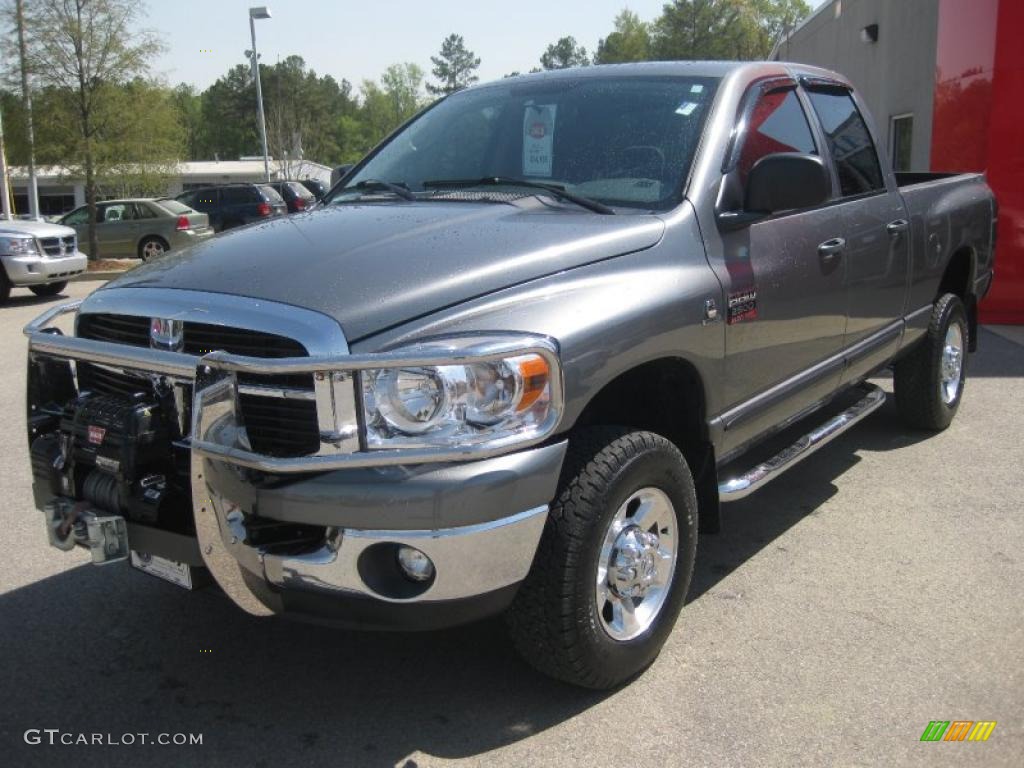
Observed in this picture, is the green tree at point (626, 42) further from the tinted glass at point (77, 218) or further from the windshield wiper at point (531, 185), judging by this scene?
the windshield wiper at point (531, 185)

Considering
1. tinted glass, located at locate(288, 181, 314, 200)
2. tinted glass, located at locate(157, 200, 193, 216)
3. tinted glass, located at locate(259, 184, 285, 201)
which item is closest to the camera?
tinted glass, located at locate(288, 181, 314, 200)

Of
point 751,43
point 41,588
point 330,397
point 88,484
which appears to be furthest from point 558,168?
point 751,43

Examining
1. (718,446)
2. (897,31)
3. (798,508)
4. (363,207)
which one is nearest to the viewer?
(718,446)

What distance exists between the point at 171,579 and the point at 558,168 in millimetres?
2003

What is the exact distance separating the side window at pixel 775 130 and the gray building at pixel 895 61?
26.9 ft

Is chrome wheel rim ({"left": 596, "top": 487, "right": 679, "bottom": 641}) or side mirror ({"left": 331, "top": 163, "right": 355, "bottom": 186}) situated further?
side mirror ({"left": 331, "top": 163, "right": 355, "bottom": 186})

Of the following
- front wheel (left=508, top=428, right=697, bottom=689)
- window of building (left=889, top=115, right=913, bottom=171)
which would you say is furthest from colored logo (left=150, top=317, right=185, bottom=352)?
window of building (left=889, top=115, right=913, bottom=171)

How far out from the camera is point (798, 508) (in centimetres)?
477

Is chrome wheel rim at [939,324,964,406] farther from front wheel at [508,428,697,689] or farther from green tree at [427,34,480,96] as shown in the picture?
green tree at [427,34,480,96]

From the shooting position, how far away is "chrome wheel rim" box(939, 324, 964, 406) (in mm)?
5887

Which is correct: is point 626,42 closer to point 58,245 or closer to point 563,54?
point 563,54

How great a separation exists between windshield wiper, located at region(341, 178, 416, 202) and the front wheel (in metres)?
1.39

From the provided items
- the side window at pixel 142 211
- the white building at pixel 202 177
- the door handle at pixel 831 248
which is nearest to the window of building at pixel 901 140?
the door handle at pixel 831 248

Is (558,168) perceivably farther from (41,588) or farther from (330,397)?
(41,588)
